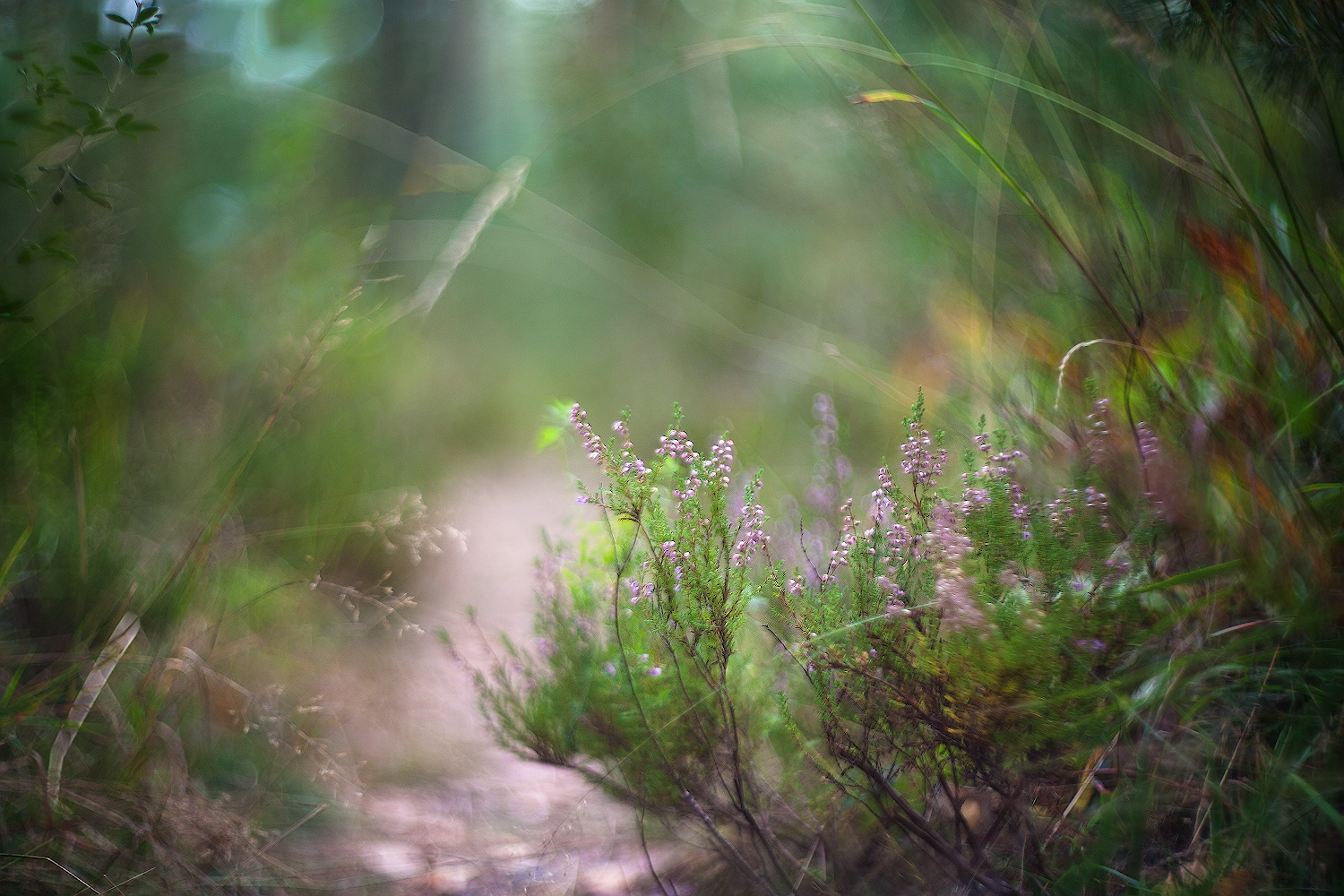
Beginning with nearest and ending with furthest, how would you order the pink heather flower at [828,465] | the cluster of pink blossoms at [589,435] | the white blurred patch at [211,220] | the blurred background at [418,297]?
the cluster of pink blossoms at [589,435], the blurred background at [418,297], the pink heather flower at [828,465], the white blurred patch at [211,220]

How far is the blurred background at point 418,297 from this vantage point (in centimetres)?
82

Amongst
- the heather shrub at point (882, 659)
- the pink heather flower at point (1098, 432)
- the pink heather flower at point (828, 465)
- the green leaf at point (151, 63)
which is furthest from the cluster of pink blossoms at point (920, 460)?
the green leaf at point (151, 63)

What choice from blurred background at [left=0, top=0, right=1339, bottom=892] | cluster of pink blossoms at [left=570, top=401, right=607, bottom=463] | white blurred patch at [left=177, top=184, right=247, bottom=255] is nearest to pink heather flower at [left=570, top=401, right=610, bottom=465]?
cluster of pink blossoms at [left=570, top=401, right=607, bottom=463]

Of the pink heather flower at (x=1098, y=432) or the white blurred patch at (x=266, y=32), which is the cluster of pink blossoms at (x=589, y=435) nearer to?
the pink heather flower at (x=1098, y=432)

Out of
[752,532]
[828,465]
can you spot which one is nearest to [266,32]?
[828,465]

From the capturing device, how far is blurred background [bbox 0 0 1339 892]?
82 cm

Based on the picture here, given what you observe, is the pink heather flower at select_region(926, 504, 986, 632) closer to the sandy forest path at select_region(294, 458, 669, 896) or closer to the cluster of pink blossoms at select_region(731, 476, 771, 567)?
the cluster of pink blossoms at select_region(731, 476, 771, 567)

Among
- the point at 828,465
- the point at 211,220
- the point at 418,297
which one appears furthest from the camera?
the point at 211,220

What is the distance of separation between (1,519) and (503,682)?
2.48ft

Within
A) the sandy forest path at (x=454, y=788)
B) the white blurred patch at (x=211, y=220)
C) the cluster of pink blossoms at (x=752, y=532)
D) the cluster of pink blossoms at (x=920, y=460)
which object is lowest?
the sandy forest path at (x=454, y=788)

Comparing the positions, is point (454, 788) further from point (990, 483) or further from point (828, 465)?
point (990, 483)

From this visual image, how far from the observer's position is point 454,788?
3.83ft

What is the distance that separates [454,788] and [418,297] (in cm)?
78

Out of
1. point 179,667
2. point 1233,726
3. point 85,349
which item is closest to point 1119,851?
point 1233,726
